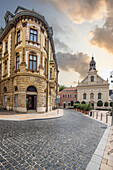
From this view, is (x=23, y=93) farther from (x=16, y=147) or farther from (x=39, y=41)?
(x=16, y=147)

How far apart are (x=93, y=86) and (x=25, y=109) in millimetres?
38120

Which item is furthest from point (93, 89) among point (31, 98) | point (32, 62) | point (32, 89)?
point (32, 62)

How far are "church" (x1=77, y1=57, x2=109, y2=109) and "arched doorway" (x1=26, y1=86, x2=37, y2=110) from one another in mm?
34290

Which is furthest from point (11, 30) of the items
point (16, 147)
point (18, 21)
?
point (16, 147)

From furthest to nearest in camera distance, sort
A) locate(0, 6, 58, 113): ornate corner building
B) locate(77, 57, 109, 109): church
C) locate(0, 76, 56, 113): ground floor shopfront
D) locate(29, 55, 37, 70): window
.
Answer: locate(77, 57, 109, 109): church, locate(29, 55, 37, 70): window, locate(0, 6, 58, 113): ornate corner building, locate(0, 76, 56, 113): ground floor shopfront

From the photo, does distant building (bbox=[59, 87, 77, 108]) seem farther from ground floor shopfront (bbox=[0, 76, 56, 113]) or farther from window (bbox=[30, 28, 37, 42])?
window (bbox=[30, 28, 37, 42])

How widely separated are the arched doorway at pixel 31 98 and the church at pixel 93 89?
34.3 metres

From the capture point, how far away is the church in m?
42.7

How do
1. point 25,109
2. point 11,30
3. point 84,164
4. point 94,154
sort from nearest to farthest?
point 84,164 < point 94,154 < point 25,109 < point 11,30

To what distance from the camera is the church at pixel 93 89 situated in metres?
42.7

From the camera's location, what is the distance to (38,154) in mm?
3654

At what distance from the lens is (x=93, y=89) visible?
1758 inches

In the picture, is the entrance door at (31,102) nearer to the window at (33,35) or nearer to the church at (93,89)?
the window at (33,35)

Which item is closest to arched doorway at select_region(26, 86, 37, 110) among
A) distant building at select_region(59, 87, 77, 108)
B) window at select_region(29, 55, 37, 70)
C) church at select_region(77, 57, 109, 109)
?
window at select_region(29, 55, 37, 70)
